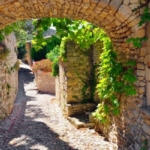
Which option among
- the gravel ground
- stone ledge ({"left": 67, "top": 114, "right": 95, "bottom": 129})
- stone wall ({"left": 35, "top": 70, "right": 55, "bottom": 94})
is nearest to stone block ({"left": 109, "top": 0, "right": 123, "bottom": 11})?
the gravel ground

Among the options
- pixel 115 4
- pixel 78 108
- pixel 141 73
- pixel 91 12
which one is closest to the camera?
pixel 115 4

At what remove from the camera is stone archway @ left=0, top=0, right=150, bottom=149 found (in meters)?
3.37

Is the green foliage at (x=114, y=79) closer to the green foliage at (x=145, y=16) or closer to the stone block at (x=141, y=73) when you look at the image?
the stone block at (x=141, y=73)

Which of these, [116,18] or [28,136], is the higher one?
[116,18]

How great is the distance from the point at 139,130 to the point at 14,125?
4915 millimetres

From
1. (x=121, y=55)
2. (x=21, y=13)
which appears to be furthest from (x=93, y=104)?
(x=21, y=13)

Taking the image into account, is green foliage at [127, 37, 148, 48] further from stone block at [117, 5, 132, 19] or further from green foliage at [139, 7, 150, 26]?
stone block at [117, 5, 132, 19]

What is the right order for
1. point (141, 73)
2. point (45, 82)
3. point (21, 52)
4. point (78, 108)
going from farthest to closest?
1. point (21, 52)
2. point (45, 82)
3. point (78, 108)
4. point (141, 73)

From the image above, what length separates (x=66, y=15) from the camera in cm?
407

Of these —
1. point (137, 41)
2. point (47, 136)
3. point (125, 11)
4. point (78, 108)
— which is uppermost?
point (125, 11)

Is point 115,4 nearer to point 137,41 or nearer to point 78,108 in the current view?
point 137,41

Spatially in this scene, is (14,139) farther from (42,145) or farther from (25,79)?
(25,79)

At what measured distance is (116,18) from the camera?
3.58 meters

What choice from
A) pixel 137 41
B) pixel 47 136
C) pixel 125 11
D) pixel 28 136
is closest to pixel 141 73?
pixel 137 41
